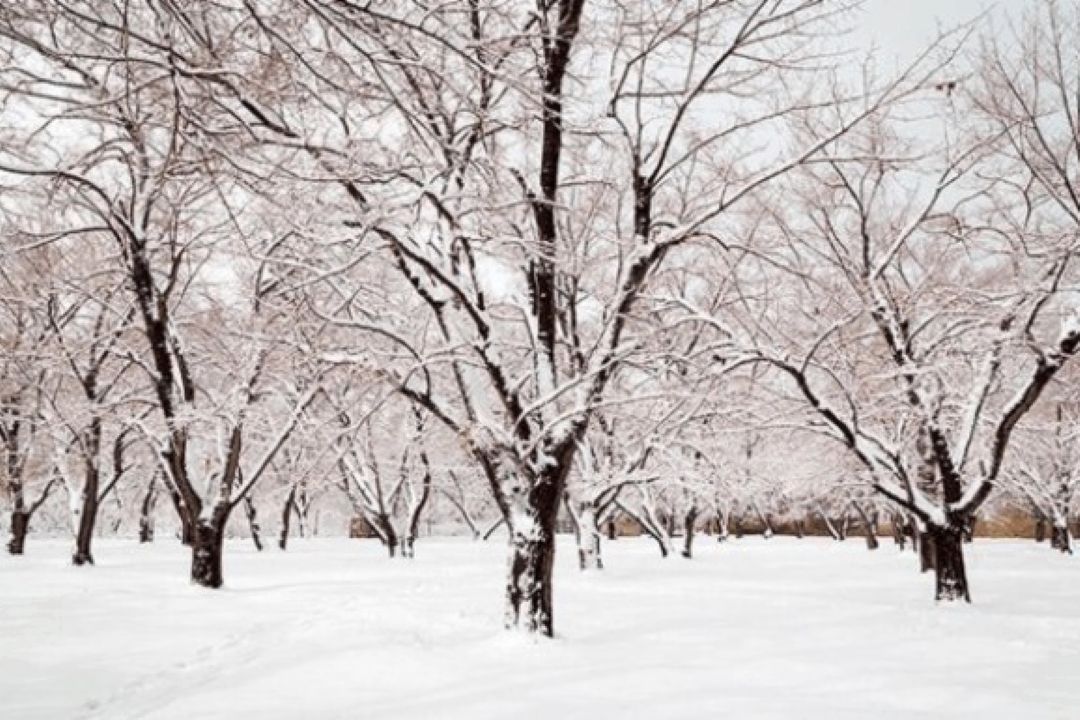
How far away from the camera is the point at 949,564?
1251cm

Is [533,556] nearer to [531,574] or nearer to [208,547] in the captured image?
[531,574]

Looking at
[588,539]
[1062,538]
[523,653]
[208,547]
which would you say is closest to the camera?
[523,653]

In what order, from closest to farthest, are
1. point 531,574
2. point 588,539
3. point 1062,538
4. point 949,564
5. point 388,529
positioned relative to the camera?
point 531,574 → point 949,564 → point 588,539 → point 388,529 → point 1062,538

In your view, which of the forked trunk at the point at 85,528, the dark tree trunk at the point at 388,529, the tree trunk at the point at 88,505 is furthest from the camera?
the dark tree trunk at the point at 388,529

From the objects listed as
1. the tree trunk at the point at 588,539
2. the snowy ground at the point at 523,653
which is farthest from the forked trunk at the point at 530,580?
the tree trunk at the point at 588,539

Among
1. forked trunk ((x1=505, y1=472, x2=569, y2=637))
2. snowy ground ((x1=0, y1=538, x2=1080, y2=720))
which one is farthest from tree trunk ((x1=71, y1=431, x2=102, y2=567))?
forked trunk ((x1=505, y1=472, x2=569, y2=637))

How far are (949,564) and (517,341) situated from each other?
24.7 feet

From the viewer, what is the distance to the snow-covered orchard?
17.3 ft

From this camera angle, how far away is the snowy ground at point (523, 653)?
6082 mm

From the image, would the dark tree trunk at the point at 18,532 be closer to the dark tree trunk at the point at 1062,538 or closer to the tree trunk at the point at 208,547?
the tree trunk at the point at 208,547

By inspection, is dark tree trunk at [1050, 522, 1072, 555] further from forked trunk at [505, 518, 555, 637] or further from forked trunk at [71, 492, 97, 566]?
forked trunk at [71, 492, 97, 566]

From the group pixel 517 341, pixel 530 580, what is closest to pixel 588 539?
pixel 517 341

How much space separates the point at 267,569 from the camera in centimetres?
1995

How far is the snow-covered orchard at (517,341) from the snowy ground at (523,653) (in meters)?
0.07
